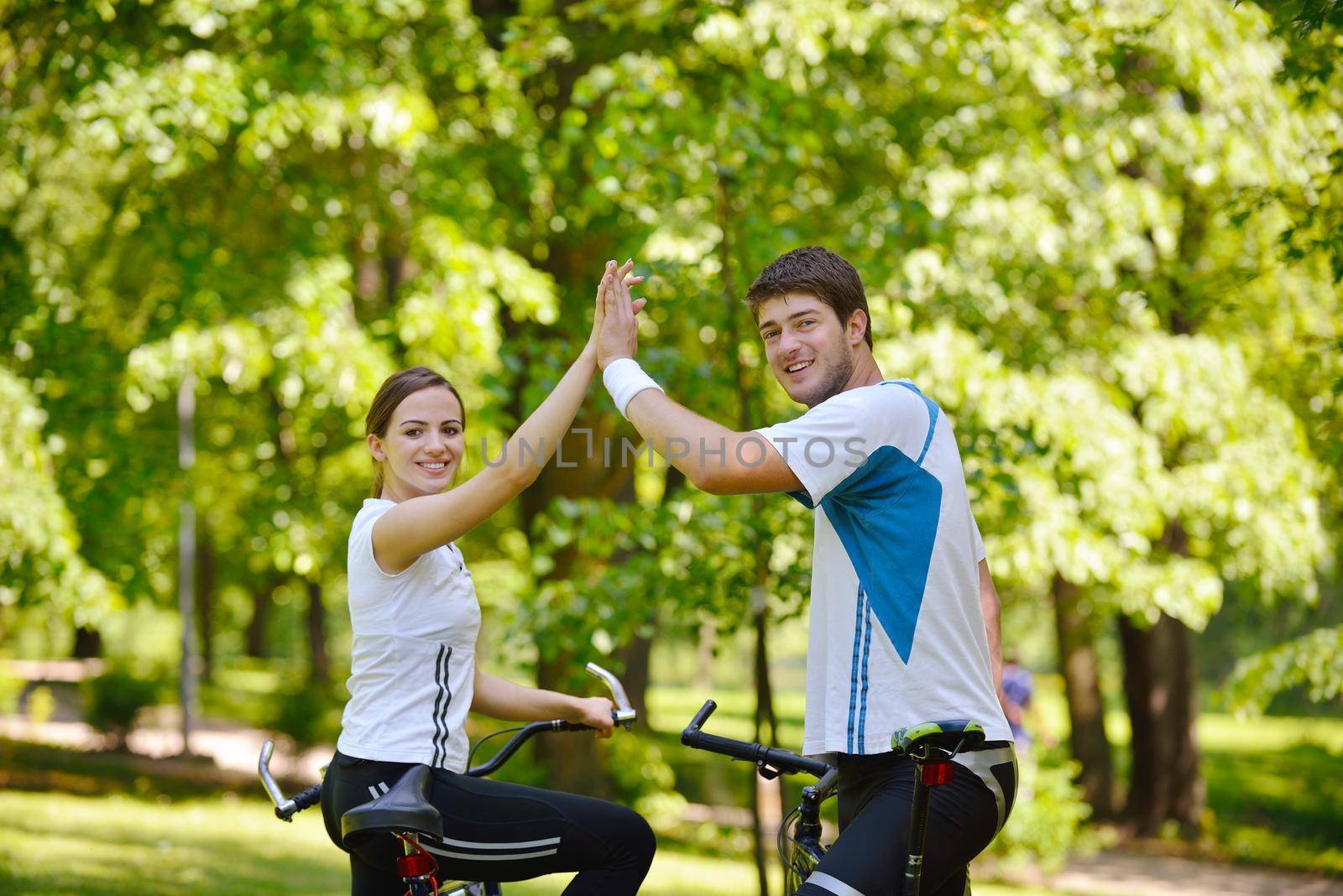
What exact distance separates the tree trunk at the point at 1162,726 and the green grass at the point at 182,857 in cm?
432

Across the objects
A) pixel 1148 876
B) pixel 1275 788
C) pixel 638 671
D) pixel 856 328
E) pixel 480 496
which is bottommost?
pixel 1275 788

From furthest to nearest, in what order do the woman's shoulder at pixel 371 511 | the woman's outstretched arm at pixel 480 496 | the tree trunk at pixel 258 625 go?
1. the tree trunk at pixel 258 625
2. the woman's shoulder at pixel 371 511
3. the woman's outstretched arm at pixel 480 496

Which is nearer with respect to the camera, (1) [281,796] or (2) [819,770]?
(2) [819,770]

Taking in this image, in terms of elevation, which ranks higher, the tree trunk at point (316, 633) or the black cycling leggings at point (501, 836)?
the black cycling leggings at point (501, 836)

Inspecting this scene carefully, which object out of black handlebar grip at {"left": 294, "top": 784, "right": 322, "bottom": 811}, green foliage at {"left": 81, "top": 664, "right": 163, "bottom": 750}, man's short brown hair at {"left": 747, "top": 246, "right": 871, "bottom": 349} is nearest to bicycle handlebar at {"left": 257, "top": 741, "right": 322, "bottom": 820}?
black handlebar grip at {"left": 294, "top": 784, "right": 322, "bottom": 811}

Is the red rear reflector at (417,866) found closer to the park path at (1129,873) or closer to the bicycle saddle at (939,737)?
the bicycle saddle at (939,737)

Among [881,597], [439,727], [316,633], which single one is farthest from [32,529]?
[316,633]

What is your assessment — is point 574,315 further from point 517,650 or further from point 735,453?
point 735,453

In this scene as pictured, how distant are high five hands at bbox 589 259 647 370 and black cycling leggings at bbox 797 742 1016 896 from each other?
1.07 meters

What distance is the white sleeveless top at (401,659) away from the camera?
2.91m

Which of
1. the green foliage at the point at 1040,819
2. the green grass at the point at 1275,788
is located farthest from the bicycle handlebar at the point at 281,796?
the green foliage at the point at 1040,819

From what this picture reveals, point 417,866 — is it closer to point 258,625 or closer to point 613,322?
point 613,322

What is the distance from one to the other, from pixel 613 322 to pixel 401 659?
0.93 metres

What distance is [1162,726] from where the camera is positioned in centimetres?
1532
